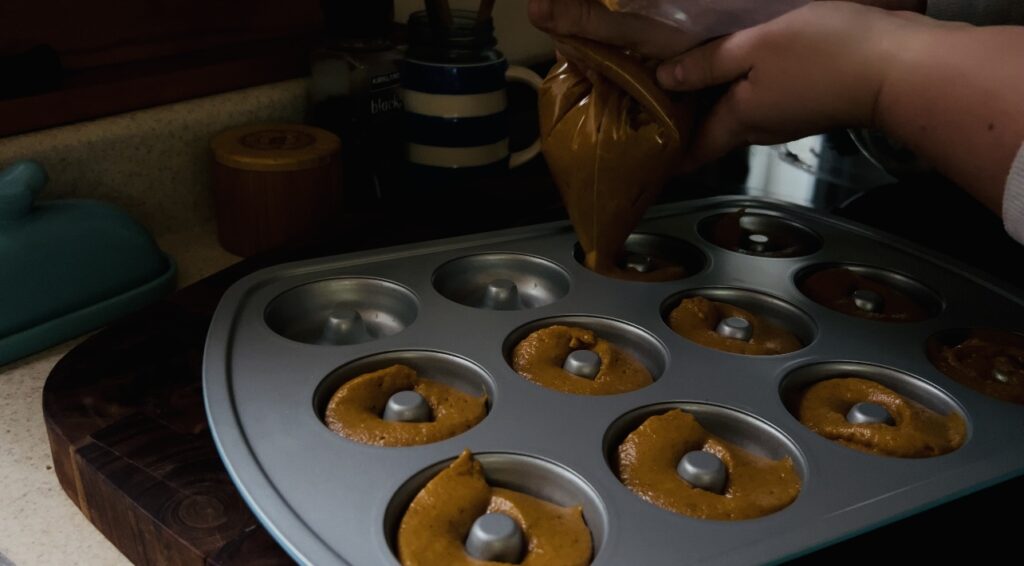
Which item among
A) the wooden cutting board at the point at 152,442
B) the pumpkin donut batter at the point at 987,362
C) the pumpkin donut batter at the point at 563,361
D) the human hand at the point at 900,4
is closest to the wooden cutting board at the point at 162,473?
the wooden cutting board at the point at 152,442

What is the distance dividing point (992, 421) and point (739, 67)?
0.34 meters

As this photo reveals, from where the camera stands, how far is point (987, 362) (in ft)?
2.73

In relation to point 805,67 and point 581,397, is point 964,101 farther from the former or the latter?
point 581,397

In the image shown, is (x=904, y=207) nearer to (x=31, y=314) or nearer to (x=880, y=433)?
(x=880, y=433)

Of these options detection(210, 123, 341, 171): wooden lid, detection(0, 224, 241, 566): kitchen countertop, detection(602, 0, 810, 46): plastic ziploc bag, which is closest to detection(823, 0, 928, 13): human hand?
detection(602, 0, 810, 46): plastic ziploc bag

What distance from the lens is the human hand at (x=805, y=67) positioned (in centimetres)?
75

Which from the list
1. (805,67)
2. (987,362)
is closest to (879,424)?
(987,362)

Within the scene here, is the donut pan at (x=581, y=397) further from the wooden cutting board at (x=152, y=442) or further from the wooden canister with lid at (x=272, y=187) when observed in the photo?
the wooden canister with lid at (x=272, y=187)

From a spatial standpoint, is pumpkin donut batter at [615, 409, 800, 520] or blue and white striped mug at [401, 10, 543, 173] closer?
pumpkin donut batter at [615, 409, 800, 520]

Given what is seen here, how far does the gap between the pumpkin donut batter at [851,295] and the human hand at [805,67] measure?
177 mm

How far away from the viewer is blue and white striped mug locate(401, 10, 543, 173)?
111cm

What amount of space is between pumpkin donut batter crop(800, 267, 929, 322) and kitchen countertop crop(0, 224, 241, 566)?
2.18ft

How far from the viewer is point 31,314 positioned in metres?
0.82

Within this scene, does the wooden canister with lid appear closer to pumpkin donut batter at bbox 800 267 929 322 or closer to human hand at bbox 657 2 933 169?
human hand at bbox 657 2 933 169
